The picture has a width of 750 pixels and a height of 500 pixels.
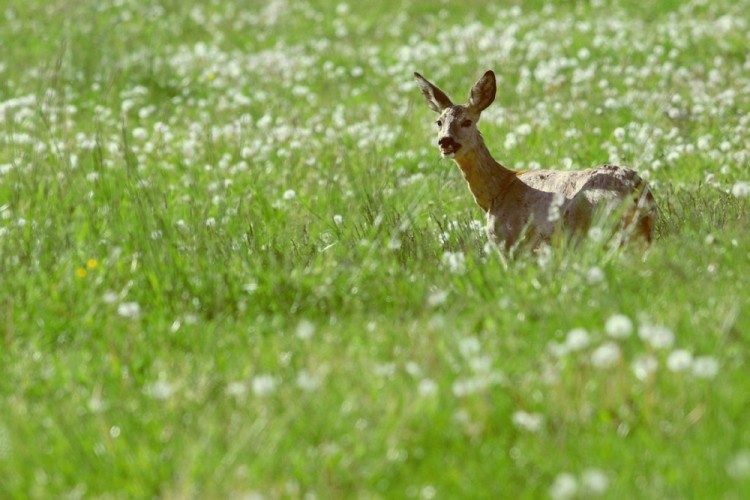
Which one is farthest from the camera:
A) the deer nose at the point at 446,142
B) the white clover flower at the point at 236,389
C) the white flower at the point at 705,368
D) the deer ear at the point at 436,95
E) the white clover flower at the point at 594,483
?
the deer ear at the point at 436,95

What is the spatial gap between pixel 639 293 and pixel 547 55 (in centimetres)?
852

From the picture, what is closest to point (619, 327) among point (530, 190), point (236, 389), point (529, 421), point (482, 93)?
point (529, 421)

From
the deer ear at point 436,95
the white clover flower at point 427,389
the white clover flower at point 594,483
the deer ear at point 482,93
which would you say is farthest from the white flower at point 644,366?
the deer ear at point 436,95

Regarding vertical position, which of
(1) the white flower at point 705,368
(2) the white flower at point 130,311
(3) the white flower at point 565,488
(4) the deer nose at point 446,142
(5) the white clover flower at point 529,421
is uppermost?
(1) the white flower at point 705,368

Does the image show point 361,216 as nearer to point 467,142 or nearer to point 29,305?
point 467,142

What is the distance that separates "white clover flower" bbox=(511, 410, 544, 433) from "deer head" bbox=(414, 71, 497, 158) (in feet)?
9.95

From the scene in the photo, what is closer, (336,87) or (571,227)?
(571,227)

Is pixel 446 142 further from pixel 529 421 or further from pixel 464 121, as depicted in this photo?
pixel 529 421

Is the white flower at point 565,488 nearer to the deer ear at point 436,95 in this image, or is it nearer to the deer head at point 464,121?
the deer head at point 464,121

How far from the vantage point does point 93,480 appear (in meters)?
3.92

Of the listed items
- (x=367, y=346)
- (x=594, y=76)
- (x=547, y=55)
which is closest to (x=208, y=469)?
(x=367, y=346)

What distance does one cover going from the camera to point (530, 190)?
675cm

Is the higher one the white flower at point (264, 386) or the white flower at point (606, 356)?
the white flower at point (606, 356)

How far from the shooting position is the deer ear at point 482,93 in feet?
23.1
